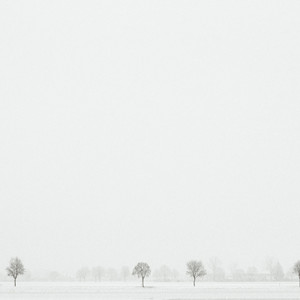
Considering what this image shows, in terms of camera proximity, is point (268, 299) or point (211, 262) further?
point (211, 262)

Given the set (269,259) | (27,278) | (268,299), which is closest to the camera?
(268,299)

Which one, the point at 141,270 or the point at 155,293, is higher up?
the point at 141,270

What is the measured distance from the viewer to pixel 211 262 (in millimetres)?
173125

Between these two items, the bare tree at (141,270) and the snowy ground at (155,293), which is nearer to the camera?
the snowy ground at (155,293)

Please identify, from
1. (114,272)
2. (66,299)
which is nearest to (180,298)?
(66,299)

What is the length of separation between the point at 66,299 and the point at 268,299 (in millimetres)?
20866

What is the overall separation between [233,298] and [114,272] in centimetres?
12532

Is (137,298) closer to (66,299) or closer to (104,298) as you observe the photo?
(104,298)

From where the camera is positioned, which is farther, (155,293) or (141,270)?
(141,270)

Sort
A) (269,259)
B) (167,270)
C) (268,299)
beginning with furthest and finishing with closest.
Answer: (269,259), (167,270), (268,299)

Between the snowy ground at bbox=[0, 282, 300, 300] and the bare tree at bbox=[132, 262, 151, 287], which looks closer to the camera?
the snowy ground at bbox=[0, 282, 300, 300]

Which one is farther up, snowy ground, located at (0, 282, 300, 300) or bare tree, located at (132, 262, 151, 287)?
bare tree, located at (132, 262, 151, 287)

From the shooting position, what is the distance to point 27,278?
499 ft

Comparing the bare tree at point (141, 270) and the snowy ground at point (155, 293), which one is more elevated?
the bare tree at point (141, 270)
